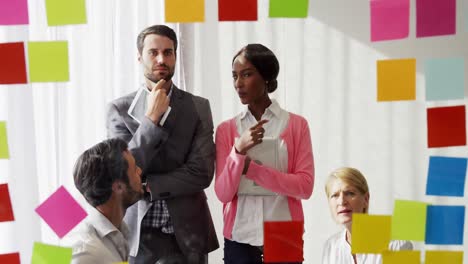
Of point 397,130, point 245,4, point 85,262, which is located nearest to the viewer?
point 85,262

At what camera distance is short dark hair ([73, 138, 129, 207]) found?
5.38 feet

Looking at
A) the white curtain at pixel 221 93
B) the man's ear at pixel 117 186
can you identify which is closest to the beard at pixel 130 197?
the man's ear at pixel 117 186

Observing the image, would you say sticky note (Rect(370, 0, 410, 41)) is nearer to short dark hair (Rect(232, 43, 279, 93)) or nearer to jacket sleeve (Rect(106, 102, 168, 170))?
short dark hair (Rect(232, 43, 279, 93))

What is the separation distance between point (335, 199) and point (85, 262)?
2.04ft

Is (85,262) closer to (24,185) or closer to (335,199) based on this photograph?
(24,185)

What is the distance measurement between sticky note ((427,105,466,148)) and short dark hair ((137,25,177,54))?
0.65 m

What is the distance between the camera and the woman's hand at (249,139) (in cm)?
171

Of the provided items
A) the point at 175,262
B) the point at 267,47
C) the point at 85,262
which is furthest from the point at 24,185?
the point at 267,47

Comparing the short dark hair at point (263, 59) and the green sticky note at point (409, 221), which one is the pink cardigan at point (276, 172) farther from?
the green sticky note at point (409, 221)

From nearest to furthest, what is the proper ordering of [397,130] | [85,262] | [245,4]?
[85,262] < [245,4] < [397,130]

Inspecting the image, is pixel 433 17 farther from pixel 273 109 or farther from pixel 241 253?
pixel 241 253

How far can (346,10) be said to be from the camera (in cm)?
177

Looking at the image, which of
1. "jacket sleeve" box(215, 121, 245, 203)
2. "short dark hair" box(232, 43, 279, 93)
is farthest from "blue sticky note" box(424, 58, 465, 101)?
"jacket sleeve" box(215, 121, 245, 203)

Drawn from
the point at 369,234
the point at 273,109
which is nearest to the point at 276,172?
the point at 273,109
